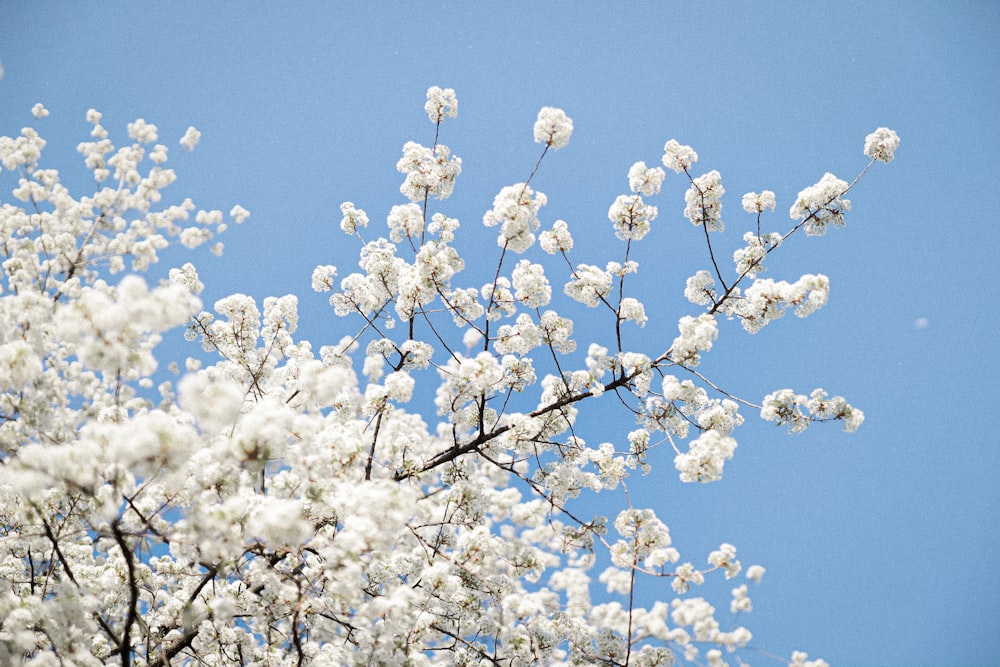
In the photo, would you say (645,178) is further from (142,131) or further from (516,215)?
(142,131)

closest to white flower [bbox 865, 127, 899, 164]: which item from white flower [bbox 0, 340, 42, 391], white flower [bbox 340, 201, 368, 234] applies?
white flower [bbox 340, 201, 368, 234]

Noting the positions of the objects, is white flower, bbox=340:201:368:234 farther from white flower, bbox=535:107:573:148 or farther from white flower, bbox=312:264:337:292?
white flower, bbox=535:107:573:148

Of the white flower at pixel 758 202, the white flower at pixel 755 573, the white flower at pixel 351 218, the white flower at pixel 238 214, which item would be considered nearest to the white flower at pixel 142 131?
the white flower at pixel 238 214

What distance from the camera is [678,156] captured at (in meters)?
5.77

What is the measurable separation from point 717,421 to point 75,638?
644 cm

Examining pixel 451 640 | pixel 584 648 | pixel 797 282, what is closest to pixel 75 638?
pixel 451 640

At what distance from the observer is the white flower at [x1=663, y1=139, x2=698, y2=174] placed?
573cm

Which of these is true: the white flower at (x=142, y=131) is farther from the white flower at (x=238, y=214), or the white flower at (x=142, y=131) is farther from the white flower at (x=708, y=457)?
the white flower at (x=708, y=457)

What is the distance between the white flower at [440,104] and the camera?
576cm

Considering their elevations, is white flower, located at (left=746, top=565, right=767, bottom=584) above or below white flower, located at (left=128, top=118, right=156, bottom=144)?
below

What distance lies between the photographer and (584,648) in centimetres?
540

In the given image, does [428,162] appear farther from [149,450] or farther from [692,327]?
[149,450]

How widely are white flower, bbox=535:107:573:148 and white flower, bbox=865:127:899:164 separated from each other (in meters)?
Result: 3.52

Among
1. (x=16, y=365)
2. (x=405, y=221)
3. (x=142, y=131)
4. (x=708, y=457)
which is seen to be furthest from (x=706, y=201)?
(x=142, y=131)
